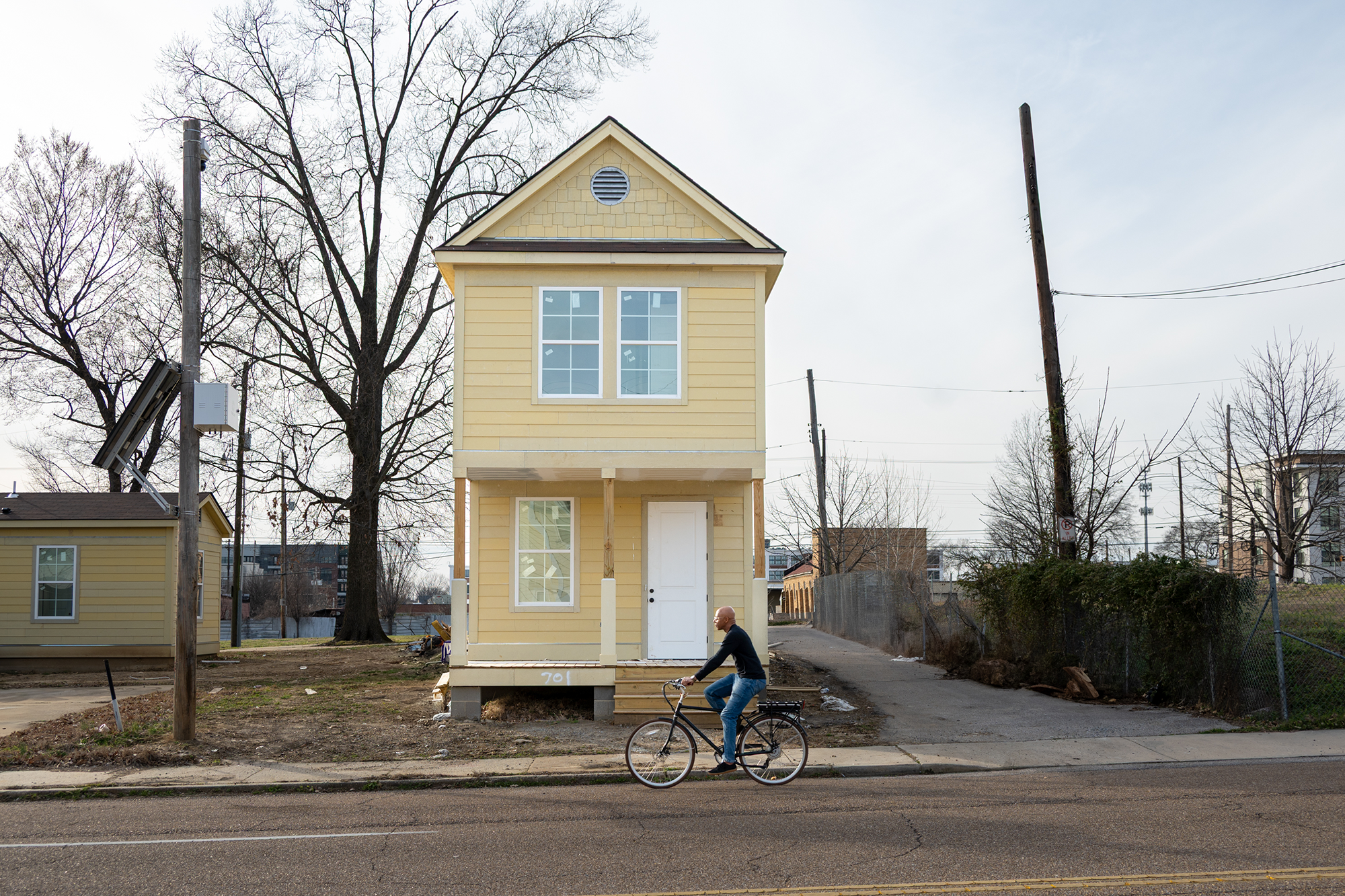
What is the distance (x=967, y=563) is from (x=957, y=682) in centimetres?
267

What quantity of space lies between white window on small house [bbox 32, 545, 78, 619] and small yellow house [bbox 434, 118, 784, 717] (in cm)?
1412

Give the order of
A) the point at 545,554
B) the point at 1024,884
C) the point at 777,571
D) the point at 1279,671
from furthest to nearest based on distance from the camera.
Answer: the point at 777,571 < the point at 545,554 < the point at 1279,671 < the point at 1024,884

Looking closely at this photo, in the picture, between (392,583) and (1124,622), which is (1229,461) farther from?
(392,583)

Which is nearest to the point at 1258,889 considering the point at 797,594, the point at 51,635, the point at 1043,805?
the point at 1043,805

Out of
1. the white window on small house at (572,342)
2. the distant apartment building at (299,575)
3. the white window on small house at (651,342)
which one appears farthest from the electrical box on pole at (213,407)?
the distant apartment building at (299,575)

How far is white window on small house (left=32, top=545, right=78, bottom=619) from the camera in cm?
2473

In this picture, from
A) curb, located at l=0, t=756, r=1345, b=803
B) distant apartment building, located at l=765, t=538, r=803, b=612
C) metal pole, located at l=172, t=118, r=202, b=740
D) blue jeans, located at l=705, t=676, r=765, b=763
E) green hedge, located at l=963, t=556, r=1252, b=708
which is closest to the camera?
blue jeans, located at l=705, t=676, r=765, b=763

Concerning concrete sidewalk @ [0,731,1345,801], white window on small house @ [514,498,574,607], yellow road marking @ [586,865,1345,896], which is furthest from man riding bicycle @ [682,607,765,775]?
white window on small house @ [514,498,574,607]

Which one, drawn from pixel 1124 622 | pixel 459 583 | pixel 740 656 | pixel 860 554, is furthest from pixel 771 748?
pixel 860 554

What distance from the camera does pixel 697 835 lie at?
25.8ft

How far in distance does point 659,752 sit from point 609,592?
196 inches

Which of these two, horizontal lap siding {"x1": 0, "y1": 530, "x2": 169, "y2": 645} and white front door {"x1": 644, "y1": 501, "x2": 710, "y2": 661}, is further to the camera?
horizontal lap siding {"x1": 0, "y1": 530, "x2": 169, "y2": 645}

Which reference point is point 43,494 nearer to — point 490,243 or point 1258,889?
point 490,243

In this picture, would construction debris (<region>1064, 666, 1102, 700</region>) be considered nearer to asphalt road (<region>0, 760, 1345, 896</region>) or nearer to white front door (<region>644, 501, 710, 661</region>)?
asphalt road (<region>0, 760, 1345, 896</region>)
